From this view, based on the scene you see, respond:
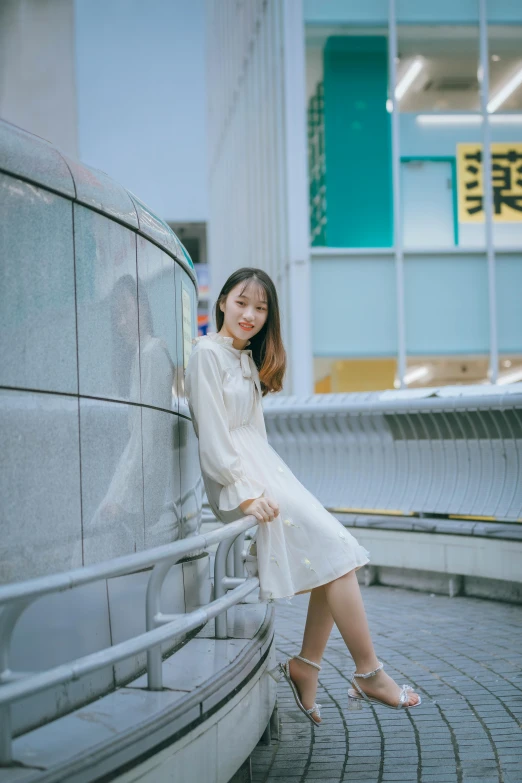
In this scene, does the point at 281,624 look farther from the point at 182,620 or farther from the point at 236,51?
the point at 236,51

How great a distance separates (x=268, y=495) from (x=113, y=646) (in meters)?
1.43

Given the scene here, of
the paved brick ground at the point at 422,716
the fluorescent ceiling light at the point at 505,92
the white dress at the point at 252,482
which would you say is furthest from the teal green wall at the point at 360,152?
the white dress at the point at 252,482

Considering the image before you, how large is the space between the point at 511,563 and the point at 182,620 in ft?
15.8

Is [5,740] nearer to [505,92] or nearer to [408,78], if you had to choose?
[408,78]

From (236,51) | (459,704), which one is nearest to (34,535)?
(459,704)

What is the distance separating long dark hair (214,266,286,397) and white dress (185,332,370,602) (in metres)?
0.11

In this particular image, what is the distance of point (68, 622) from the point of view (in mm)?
3168

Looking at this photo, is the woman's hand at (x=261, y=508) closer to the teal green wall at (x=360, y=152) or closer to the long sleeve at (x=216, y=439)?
the long sleeve at (x=216, y=439)

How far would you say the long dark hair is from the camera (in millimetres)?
4113

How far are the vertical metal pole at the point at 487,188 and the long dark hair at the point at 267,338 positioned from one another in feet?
34.9

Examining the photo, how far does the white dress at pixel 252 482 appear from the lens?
371 cm

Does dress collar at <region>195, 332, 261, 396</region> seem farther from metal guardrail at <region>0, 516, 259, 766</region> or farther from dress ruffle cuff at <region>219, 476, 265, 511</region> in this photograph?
metal guardrail at <region>0, 516, 259, 766</region>

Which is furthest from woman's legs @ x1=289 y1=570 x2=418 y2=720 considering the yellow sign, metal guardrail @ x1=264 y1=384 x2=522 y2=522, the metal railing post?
the yellow sign

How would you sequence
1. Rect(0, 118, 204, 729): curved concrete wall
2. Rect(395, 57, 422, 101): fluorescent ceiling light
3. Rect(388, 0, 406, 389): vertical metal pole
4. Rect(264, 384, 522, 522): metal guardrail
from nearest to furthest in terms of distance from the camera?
1. Rect(0, 118, 204, 729): curved concrete wall
2. Rect(264, 384, 522, 522): metal guardrail
3. Rect(388, 0, 406, 389): vertical metal pole
4. Rect(395, 57, 422, 101): fluorescent ceiling light
